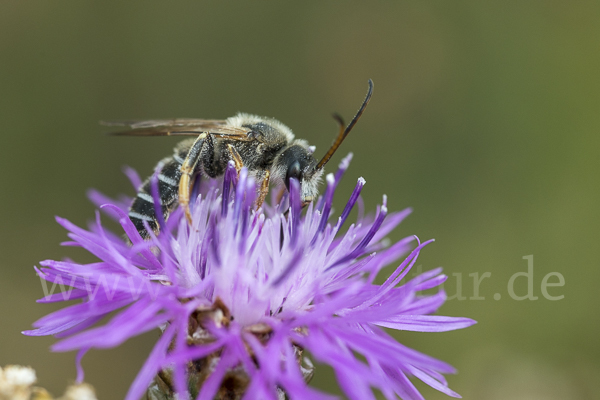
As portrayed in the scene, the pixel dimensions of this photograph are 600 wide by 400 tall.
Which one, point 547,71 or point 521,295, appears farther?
point 547,71

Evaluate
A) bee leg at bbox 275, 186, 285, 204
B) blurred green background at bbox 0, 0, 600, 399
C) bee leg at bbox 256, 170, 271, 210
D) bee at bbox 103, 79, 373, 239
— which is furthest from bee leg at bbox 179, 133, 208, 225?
blurred green background at bbox 0, 0, 600, 399

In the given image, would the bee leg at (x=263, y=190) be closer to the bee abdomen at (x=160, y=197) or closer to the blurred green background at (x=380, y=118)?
the bee abdomen at (x=160, y=197)

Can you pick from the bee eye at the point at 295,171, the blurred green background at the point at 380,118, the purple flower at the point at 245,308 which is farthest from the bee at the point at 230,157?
the blurred green background at the point at 380,118

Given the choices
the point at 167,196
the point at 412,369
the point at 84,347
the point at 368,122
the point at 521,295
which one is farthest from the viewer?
the point at 368,122

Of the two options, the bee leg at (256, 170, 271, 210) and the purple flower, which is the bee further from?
the purple flower

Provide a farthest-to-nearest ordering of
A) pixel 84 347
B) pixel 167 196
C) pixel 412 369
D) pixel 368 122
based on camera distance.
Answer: pixel 368 122
pixel 167 196
pixel 412 369
pixel 84 347

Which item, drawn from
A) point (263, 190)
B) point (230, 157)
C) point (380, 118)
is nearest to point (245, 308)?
point (263, 190)

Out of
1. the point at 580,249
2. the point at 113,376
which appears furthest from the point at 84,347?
the point at 580,249

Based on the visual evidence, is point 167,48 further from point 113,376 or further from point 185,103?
point 113,376

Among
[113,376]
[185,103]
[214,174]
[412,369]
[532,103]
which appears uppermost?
[532,103]
